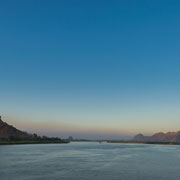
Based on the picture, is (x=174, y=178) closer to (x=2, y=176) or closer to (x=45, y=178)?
(x=45, y=178)

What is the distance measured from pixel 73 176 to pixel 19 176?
997cm

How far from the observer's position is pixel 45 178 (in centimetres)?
3878

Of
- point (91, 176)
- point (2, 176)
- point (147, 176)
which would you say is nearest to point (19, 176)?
point (2, 176)

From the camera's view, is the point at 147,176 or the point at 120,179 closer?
the point at 120,179

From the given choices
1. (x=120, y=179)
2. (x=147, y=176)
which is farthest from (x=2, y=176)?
(x=147, y=176)

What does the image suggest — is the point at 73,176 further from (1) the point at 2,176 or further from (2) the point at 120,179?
(1) the point at 2,176

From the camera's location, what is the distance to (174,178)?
40.3 meters

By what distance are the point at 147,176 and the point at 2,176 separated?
2710cm

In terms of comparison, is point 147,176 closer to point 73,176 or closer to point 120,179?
point 120,179

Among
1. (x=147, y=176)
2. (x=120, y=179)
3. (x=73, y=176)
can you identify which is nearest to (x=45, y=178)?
(x=73, y=176)

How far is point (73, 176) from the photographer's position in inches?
1624

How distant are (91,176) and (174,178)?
15.3m

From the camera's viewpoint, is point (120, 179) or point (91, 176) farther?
point (91, 176)

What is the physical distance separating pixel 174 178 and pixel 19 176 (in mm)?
28594
